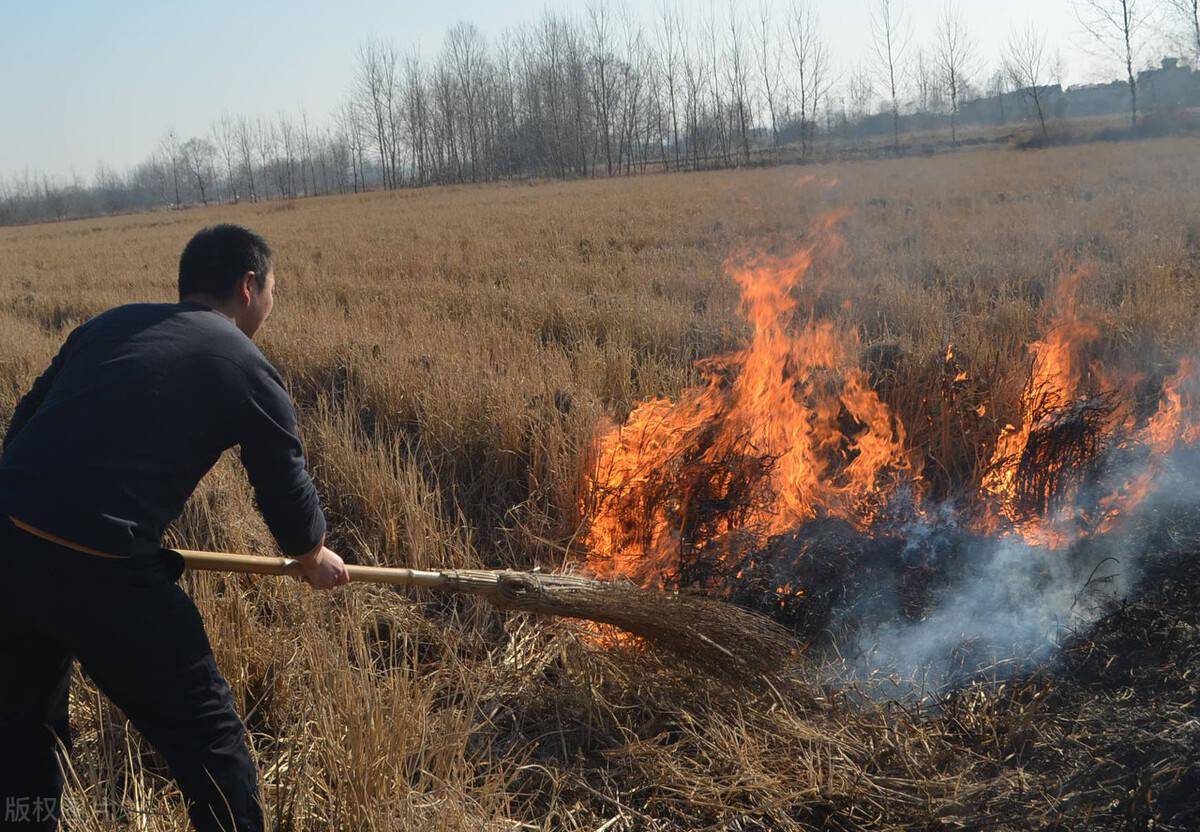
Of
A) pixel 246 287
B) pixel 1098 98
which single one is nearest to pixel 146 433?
pixel 246 287

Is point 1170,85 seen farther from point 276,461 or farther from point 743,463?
point 276,461

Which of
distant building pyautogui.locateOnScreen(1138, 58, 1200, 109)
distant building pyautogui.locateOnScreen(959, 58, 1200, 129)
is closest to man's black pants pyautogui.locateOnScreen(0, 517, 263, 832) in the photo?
distant building pyautogui.locateOnScreen(959, 58, 1200, 129)

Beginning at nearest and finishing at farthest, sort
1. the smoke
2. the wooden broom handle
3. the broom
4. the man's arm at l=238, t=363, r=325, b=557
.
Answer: the man's arm at l=238, t=363, r=325, b=557 → the wooden broom handle → the broom → the smoke

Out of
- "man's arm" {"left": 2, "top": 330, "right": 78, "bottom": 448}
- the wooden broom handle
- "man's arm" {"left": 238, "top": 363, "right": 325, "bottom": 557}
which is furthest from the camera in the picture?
the wooden broom handle

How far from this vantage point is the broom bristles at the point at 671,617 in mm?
3123

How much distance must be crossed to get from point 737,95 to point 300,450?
61639 mm

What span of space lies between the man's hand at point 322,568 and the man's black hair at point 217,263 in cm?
83

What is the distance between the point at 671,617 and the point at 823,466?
1.74m

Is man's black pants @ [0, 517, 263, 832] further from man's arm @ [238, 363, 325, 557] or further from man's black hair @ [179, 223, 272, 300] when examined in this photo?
man's black hair @ [179, 223, 272, 300]

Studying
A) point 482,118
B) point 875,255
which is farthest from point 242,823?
point 482,118

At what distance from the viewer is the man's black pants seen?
216cm

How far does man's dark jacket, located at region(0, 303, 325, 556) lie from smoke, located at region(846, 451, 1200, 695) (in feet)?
7.99

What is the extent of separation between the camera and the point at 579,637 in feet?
11.6

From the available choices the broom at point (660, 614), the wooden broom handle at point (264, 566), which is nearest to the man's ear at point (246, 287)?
the wooden broom handle at point (264, 566)
